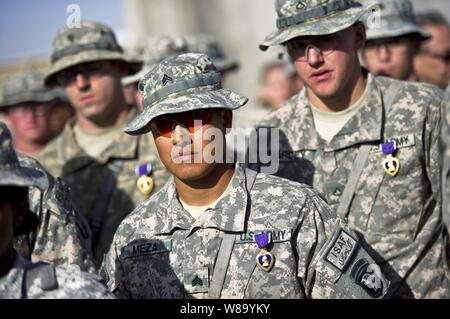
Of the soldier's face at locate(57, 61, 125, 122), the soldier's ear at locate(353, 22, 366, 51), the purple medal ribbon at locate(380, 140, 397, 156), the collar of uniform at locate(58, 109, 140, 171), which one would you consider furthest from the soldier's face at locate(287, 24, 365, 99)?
the soldier's face at locate(57, 61, 125, 122)

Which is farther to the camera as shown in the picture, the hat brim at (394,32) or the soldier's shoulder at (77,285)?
the hat brim at (394,32)

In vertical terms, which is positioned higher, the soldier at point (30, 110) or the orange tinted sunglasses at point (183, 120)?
the orange tinted sunglasses at point (183, 120)

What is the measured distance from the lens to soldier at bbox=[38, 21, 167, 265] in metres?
9.12

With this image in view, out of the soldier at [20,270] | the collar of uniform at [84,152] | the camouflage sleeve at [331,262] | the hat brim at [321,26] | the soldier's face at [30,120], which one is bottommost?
the soldier's face at [30,120]

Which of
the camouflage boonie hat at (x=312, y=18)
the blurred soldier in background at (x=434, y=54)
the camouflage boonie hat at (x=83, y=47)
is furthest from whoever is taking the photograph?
the blurred soldier in background at (x=434, y=54)

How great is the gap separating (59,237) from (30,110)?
5200 millimetres

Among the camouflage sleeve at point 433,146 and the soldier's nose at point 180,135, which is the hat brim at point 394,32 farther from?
the soldier's nose at point 180,135

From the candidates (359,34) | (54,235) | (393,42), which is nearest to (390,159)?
(359,34)

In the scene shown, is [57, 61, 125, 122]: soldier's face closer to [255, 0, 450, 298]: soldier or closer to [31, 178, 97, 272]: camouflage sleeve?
[255, 0, 450, 298]: soldier

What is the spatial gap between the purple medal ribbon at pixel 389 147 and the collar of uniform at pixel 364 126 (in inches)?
2.3

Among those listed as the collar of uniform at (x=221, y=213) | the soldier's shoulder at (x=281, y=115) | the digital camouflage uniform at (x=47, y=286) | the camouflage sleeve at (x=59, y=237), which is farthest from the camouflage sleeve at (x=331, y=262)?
the soldier's shoulder at (x=281, y=115)

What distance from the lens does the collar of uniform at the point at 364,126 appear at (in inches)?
301

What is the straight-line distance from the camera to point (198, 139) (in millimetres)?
6234
